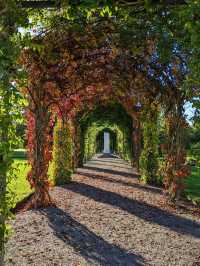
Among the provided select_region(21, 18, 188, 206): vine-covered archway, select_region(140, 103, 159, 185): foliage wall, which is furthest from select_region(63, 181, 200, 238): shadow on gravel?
select_region(140, 103, 159, 185): foliage wall

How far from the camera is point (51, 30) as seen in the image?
34.7 ft

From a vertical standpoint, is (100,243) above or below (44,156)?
below

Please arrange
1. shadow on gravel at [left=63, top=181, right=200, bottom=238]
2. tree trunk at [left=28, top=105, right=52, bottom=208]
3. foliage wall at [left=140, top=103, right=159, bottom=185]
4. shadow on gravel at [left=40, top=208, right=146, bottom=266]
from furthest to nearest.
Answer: foliage wall at [left=140, top=103, right=159, bottom=185], tree trunk at [left=28, top=105, right=52, bottom=208], shadow on gravel at [left=63, top=181, right=200, bottom=238], shadow on gravel at [left=40, top=208, right=146, bottom=266]

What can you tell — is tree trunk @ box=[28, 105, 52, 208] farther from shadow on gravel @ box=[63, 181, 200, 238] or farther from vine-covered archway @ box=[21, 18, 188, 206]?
shadow on gravel @ box=[63, 181, 200, 238]

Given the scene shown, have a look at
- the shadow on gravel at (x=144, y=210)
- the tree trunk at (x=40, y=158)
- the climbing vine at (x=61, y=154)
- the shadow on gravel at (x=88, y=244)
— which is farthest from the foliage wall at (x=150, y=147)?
the shadow on gravel at (x=88, y=244)

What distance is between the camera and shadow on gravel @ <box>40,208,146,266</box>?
7259 mm

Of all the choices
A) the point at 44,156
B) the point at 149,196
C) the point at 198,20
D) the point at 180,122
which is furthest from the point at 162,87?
the point at 198,20

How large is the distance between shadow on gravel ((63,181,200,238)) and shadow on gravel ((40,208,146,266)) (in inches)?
72.6

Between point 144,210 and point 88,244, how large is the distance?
395cm

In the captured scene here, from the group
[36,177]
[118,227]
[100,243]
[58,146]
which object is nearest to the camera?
[100,243]

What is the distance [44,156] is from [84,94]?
820cm

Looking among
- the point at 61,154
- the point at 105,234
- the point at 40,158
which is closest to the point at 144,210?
the point at 40,158

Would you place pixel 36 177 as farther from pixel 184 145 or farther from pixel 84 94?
pixel 84 94

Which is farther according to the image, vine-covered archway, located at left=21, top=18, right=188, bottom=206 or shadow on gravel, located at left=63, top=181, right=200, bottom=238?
vine-covered archway, located at left=21, top=18, right=188, bottom=206
